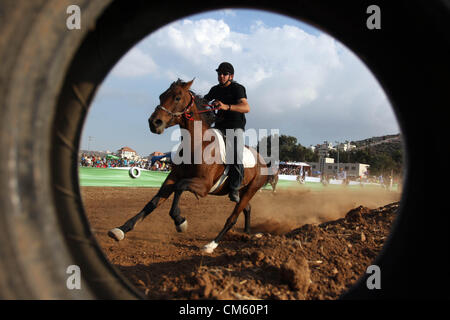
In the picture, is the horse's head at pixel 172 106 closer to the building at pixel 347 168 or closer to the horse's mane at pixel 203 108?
the horse's mane at pixel 203 108

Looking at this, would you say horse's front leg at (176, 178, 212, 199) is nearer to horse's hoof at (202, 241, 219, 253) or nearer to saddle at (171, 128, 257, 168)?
saddle at (171, 128, 257, 168)

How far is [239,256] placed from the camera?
11.0 feet

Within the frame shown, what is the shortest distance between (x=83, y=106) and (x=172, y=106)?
2.71 metres

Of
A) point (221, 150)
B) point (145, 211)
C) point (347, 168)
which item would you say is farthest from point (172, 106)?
point (347, 168)

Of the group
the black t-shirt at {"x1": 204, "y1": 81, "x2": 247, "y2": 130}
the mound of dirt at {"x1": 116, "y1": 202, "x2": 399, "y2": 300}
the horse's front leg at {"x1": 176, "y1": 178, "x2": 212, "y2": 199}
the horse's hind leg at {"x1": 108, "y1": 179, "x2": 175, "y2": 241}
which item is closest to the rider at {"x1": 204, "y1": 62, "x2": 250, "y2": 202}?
the black t-shirt at {"x1": 204, "y1": 81, "x2": 247, "y2": 130}

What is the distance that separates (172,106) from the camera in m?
4.21

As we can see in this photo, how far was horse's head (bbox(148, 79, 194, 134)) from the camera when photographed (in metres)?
4.00

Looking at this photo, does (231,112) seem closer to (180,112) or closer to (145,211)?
(180,112)

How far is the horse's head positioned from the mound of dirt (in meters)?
1.95

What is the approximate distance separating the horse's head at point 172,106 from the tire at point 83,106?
2306 mm

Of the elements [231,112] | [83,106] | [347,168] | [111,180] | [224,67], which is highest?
[224,67]

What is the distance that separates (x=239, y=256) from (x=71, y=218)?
7.59 ft
